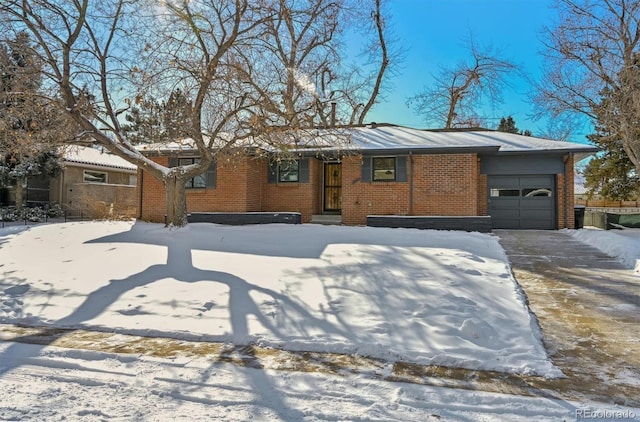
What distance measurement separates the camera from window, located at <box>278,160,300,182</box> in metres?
16.0

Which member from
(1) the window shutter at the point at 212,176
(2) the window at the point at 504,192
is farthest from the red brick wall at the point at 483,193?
(1) the window shutter at the point at 212,176

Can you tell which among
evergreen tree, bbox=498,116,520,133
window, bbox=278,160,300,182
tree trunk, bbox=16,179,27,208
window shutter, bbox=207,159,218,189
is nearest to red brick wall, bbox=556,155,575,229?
window, bbox=278,160,300,182

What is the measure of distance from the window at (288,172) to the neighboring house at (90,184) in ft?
30.0

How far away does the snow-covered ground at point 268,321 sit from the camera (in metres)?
2.99

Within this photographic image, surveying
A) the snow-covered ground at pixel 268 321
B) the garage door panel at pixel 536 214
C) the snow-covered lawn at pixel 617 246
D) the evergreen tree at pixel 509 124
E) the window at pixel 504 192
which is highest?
the evergreen tree at pixel 509 124

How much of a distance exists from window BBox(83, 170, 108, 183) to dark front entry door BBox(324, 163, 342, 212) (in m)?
14.8

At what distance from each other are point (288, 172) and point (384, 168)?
3749 mm

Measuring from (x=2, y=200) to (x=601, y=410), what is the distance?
25782mm

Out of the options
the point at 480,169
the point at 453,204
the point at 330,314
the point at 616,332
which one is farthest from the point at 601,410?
the point at 480,169

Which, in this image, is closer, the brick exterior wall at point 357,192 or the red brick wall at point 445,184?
the red brick wall at point 445,184

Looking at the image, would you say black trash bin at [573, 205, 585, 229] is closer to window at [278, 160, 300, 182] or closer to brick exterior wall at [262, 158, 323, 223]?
brick exterior wall at [262, 158, 323, 223]

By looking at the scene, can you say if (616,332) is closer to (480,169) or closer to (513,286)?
(513,286)

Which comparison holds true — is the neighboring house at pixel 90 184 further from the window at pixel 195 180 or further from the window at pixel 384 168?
the window at pixel 384 168

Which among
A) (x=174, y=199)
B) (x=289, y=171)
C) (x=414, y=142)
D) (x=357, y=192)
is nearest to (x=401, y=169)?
(x=414, y=142)
